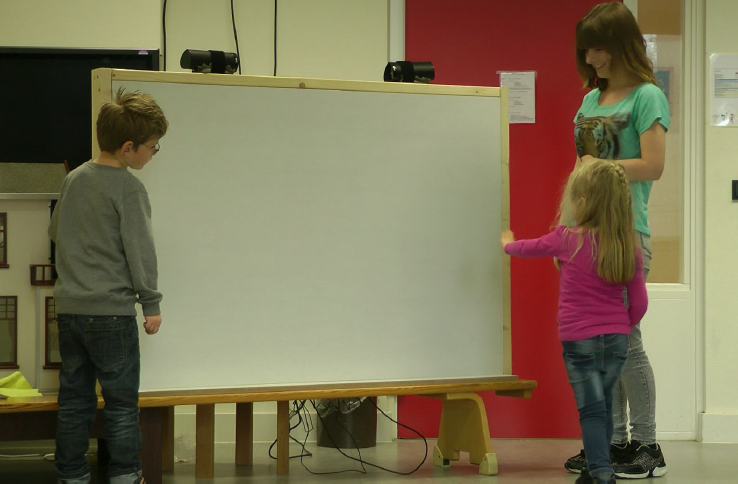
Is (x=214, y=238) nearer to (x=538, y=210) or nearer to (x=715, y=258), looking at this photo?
(x=538, y=210)

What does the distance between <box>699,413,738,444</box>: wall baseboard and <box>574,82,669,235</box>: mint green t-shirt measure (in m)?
1.37

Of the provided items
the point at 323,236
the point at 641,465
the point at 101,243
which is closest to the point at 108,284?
the point at 101,243

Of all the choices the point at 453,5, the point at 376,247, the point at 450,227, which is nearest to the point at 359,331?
the point at 376,247

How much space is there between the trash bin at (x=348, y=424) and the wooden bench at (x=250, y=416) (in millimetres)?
511

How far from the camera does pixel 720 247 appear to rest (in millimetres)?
3881

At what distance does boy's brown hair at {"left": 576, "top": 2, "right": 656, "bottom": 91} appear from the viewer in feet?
9.20

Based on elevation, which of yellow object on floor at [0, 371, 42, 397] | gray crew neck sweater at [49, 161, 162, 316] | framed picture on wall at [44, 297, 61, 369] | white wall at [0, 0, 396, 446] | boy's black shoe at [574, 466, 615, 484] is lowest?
boy's black shoe at [574, 466, 615, 484]

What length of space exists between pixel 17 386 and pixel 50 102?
1.27 m

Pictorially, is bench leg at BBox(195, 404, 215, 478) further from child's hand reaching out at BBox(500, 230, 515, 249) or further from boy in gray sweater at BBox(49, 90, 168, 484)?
child's hand reaching out at BBox(500, 230, 515, 249)

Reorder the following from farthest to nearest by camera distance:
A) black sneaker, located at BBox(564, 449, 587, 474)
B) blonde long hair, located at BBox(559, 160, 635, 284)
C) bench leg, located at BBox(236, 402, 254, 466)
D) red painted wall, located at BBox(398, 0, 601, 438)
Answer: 1. red painted wall, located at BBox(398, 0, 601, 438)
2. bench leg, located at BBox(236, 402, 254, 466)
3. black sneaker, located at BBox(564, 449, 587, 474)
4. blonde long hair, located at BBox(559, 160, 635, 284)

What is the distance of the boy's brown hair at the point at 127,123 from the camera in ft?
8.05

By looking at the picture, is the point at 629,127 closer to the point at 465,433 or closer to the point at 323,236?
the point at 323,236

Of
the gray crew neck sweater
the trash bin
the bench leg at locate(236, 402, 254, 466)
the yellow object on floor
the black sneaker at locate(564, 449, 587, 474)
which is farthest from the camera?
the trash bin

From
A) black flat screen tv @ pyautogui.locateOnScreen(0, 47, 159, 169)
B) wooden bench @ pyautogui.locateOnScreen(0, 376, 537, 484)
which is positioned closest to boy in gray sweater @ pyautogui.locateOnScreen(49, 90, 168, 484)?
wooden bench @ pyautogui.locateOnScreen(0, 376, 537, 484)
